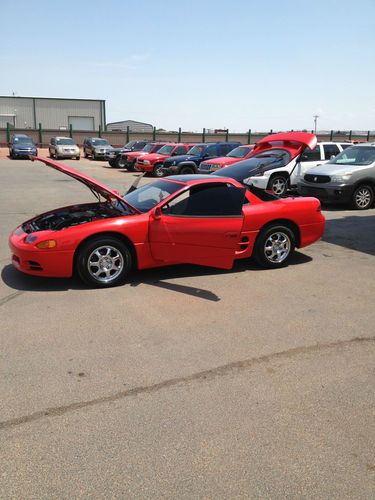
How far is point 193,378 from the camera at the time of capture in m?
3.50

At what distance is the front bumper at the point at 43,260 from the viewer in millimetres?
5246

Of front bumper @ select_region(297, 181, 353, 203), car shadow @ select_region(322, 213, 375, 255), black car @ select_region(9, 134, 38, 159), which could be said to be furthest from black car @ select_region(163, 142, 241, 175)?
black car @ select_region(9, 134, 38, 159)

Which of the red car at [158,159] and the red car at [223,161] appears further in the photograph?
the red car at [158,159]

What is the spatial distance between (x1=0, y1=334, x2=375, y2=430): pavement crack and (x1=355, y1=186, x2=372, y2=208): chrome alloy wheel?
334 inches

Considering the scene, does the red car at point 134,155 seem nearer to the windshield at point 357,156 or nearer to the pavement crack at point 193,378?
the windshield at point 357,156

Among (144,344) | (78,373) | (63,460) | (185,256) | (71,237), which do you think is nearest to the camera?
(63,460)

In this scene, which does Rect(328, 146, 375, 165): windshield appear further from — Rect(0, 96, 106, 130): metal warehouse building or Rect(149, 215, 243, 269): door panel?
Rect(0, 96, 106, 130): metal warehouse building

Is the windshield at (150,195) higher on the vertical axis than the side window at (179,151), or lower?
lower

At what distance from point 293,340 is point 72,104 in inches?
2457

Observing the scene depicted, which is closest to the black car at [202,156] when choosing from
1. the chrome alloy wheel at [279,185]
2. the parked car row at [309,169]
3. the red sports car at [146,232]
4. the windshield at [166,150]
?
the parked car row at [309,169]

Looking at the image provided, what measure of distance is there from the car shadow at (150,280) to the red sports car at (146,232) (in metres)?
0.24

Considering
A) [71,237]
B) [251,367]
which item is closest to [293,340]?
[251,367]

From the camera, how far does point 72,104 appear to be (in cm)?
6038

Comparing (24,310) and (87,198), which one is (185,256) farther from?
(87,198)
